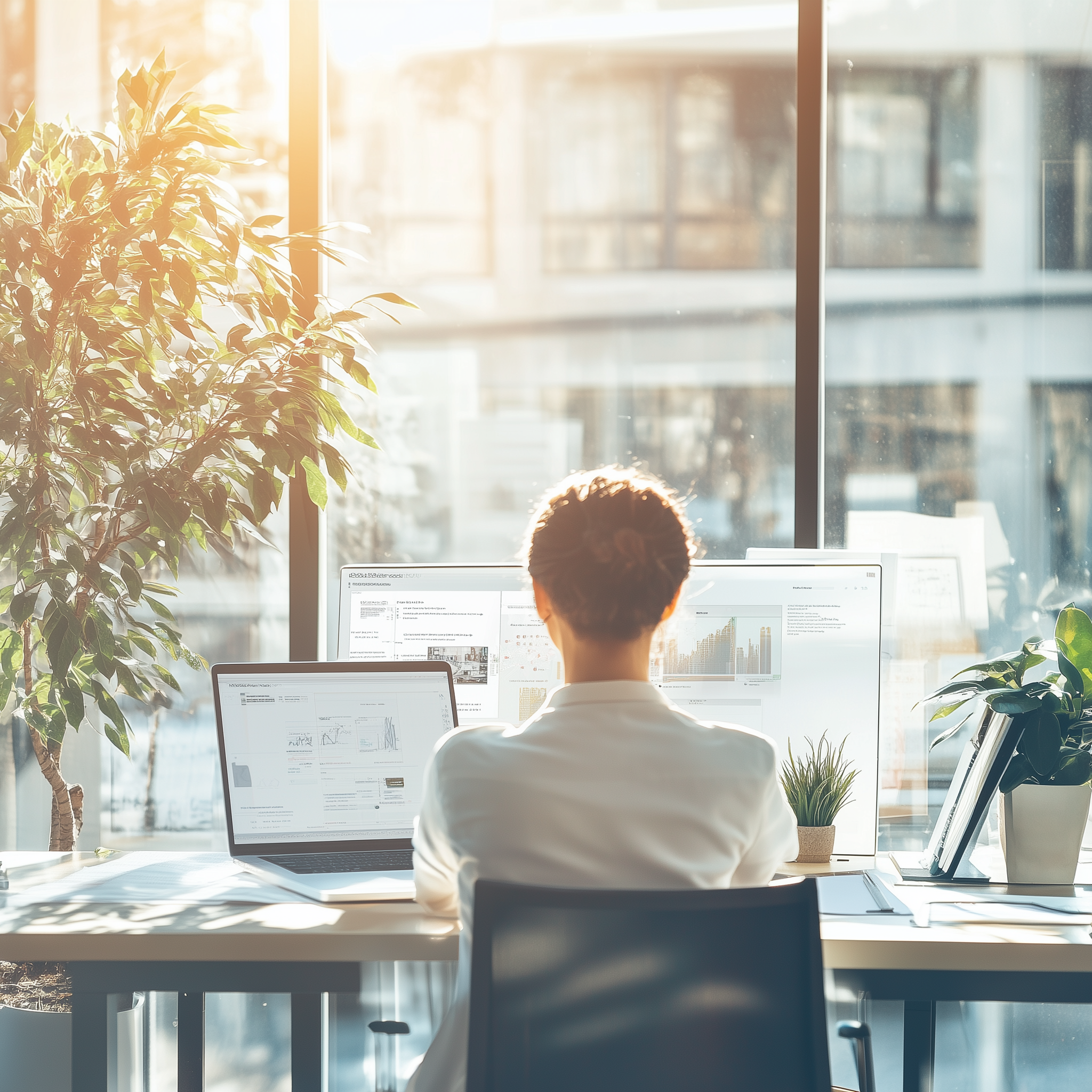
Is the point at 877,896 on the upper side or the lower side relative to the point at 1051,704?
lower

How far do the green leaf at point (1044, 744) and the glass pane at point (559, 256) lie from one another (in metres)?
0.80

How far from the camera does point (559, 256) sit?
2.55 meters

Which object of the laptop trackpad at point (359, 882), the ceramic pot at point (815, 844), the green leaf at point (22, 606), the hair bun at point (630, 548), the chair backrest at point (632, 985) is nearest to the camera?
the chair backrest at point (632, 985)

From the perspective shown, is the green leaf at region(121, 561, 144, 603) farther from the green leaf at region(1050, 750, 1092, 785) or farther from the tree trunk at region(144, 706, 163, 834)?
the green leaf at region(1050, 750, 1092, 785)

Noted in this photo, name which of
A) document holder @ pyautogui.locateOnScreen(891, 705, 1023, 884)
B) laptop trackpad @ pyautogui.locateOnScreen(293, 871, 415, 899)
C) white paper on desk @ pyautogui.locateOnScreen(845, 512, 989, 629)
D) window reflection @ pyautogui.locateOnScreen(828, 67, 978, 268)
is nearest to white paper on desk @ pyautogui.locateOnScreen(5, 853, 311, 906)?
laptop trackpad @ pyautogui.locateOnScreen(293, 871, 415, 899)

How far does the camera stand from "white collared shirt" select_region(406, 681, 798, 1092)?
3.44 ft

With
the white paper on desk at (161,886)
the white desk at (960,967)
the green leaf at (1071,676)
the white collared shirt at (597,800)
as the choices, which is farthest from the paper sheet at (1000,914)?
the white paper on desk at (161,886)

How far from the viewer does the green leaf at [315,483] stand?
1.98 m

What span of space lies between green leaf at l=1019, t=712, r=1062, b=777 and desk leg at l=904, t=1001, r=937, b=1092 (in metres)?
0.50

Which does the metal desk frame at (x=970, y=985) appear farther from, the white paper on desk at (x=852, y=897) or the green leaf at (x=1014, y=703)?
the green leaf at (x=1014, y=703)

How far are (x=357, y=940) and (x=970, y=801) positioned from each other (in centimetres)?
110

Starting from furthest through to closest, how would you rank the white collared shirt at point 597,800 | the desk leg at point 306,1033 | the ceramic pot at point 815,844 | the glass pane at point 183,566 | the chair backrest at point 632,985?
the glass pane at point 183,566, the desk leg at point 306,1033, the ceramic pot at point 815,844, the white collared shirt at point 597,800, the chair backrest at point 632,985

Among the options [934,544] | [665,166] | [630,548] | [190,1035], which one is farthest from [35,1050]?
[665,166]

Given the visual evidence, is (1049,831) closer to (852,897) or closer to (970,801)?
(970,801)
